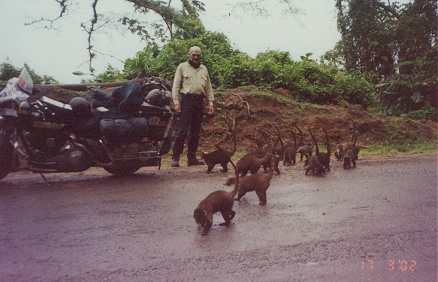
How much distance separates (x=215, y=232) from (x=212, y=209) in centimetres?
25

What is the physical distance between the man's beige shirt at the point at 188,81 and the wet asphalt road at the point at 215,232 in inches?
83.9

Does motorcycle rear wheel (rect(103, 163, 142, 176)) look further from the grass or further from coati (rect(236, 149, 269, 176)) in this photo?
the grass

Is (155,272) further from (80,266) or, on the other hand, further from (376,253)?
(376,253)

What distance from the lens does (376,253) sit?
12.6 feet

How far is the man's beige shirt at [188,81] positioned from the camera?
862 centimetres

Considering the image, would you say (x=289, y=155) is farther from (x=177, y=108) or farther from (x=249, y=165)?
(x=177, y=108)

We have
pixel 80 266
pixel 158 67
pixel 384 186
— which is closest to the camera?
pixel 80 266

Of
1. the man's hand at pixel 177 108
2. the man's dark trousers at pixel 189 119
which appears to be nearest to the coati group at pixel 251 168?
the man's dark trousers at pixel 189 119

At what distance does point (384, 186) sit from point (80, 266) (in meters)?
4.81

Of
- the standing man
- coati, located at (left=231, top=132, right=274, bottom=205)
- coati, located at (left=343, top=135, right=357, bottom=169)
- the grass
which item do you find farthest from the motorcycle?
the grass

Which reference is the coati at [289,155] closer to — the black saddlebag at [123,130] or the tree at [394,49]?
the black saddlebag at [123,130]

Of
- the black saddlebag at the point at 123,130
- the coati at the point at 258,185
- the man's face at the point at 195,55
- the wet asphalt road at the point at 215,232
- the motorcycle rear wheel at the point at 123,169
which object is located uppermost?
the man's face at the point at 195,55

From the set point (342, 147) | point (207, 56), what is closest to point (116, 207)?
point (342, 147)

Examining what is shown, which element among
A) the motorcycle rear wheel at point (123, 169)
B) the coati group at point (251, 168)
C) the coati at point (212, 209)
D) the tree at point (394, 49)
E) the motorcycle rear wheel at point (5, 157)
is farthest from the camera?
the tree at point (394, 49)
